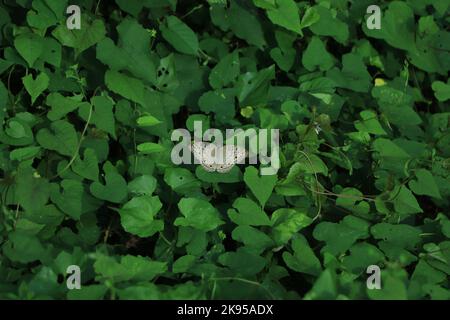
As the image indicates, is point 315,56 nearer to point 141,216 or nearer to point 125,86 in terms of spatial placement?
point 125,86

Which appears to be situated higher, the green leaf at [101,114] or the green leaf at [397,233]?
the green leaf at [101,114]

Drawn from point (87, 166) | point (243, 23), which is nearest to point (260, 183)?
point (87, 166)

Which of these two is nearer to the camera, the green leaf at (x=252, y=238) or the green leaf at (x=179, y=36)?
the green leaf at (x=252, y=238)

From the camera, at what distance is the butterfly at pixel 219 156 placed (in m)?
1.79

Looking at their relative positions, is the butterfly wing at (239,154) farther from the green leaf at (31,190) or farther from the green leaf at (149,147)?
the green leaf at (31,190)

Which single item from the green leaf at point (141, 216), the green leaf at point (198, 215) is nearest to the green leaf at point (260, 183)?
the green leaf at point (198, 215)

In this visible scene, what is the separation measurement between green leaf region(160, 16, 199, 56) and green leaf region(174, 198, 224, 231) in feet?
1.59

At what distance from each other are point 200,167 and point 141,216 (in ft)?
0.71

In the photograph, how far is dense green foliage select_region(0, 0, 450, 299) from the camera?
1.64 m

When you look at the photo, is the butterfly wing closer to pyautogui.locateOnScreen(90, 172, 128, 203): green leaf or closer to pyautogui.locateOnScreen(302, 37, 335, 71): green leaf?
pyautogui.locateOnScreen(90, 172, 128, 203): green leaf

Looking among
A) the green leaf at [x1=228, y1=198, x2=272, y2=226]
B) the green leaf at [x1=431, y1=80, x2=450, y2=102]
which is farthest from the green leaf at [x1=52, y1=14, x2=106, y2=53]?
the green leaf at [x1=431, y1=80, x2=450, y2=102]

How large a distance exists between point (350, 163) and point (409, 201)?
0.62ft

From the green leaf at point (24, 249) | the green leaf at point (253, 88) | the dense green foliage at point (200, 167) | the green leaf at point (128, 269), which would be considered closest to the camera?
the green leaf at point (128, 269)
